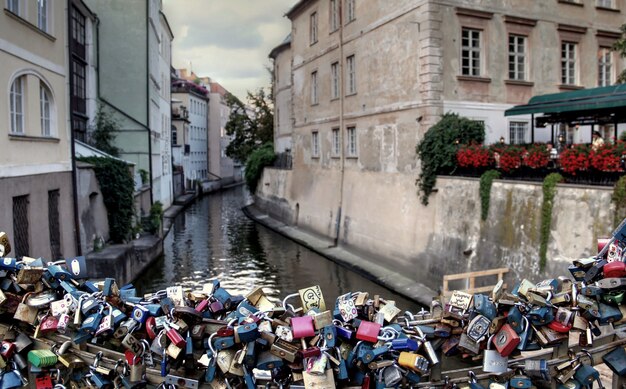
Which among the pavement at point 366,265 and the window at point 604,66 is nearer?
the pavement at point 366,265

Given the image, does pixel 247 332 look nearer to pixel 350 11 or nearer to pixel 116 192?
pixel 116 192

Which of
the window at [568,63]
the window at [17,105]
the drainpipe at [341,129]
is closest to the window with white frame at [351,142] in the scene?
the drainpipe at [341,129]

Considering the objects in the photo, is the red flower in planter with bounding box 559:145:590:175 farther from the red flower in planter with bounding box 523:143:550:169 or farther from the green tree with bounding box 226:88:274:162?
the green tree with bounding box 226:88:274:162

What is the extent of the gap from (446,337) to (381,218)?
1800cm

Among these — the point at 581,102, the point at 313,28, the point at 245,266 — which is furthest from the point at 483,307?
the point at 313,28

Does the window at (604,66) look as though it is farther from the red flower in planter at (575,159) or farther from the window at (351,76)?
the red flower in planter at (575,159)

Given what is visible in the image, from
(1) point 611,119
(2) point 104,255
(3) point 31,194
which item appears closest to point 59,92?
(3) point 31,194

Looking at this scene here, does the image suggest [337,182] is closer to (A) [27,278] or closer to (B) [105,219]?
(B) [105,219]

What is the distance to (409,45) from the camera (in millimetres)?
19078

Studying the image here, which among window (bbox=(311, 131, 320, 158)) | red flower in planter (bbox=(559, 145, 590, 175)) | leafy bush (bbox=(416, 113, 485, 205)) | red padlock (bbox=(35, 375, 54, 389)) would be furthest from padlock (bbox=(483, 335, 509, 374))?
window (bbox=(311, 131, 320, 158))

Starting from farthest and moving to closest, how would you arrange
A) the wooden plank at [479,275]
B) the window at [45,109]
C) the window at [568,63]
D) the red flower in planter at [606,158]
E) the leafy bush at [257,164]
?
the leafy bush at [257,164], the window at [568,63], the wooden plank at [479,275], the window at [45,109], the red flower in planter at [606,158]

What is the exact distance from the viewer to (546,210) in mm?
13375

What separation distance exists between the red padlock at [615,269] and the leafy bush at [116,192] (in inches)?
662

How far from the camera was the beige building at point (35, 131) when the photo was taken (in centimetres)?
1162
